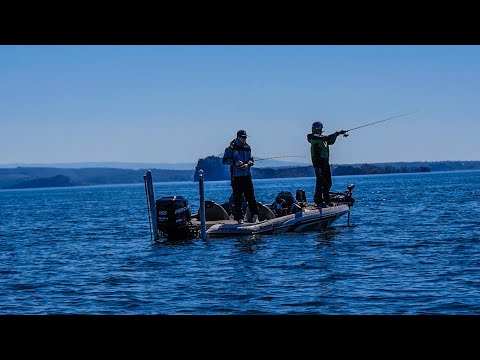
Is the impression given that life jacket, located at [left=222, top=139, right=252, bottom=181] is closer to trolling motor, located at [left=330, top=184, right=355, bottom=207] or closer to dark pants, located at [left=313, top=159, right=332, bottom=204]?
dark pants, located at [left=313, top=159, right=332, bottom=204]

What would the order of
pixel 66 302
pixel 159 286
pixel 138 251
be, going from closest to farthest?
pixel 66 302, pixel 159 286, pixel 138 251

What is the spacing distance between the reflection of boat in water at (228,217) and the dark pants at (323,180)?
1.07ft

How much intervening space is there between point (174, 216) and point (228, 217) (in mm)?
3121

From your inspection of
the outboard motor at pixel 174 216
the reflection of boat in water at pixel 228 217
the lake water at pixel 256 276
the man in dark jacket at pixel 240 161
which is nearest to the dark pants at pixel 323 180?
the reflection of boat in water at pixel 228 217

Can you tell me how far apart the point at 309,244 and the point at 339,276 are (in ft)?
17.3

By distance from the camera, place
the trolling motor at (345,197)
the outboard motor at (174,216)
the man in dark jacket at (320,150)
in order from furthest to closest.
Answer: the trolling motor at (345,197) < the man in dark jacket at (320,150) < the outboard motor at (174,216)

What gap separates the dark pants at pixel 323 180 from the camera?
64.0 feet

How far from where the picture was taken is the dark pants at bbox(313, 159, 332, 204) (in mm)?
19516

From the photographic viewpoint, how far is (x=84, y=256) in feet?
64.8

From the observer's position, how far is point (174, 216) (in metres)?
17.9

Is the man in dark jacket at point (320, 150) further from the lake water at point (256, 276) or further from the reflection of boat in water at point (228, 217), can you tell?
the lake water at point (256, 276)

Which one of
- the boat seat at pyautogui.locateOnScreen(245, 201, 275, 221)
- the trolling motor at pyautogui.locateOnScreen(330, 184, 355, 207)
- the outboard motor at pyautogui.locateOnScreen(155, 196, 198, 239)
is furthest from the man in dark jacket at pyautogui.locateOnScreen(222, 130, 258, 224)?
the trolling motor at pyautogui.locateOnScreen(330, 184, 355, 207)
